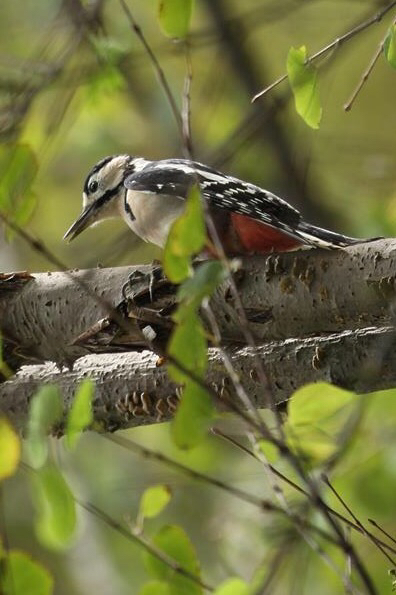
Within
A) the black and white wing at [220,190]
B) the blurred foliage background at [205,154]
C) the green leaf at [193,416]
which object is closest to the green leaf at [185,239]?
the green leaf at [193,416]

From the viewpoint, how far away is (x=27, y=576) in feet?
5.69

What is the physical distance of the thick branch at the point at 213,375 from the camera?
220 centimetres

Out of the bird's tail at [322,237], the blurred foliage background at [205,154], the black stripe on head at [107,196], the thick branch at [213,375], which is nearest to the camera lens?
the thick branch at [213,375]

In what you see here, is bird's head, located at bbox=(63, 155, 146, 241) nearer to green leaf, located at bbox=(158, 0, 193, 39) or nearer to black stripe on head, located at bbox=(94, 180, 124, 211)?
black stripe on head, located at bbox=(94, 180, 124, 211)

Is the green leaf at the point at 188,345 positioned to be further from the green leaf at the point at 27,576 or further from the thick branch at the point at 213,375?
the thick branch at the point at 213,375

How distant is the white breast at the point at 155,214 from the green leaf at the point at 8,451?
127 centimetres

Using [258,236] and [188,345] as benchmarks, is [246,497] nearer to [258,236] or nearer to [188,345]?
Result: [188,345]

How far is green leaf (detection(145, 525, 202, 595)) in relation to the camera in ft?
5.94

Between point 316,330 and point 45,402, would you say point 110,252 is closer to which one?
point 316,330

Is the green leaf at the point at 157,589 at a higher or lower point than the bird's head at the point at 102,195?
lower

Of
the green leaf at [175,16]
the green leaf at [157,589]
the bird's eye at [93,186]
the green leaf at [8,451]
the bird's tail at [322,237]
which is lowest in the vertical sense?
the green leaf at [157,589]

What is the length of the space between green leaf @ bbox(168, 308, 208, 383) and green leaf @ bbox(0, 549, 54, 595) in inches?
16.9

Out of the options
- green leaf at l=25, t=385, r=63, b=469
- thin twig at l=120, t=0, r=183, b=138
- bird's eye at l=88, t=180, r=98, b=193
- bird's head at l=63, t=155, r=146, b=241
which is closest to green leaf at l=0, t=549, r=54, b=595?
green leaf at l=25, t=385, r=63, b=469

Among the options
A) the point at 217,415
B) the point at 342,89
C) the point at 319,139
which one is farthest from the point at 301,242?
→ the point at 342,89
